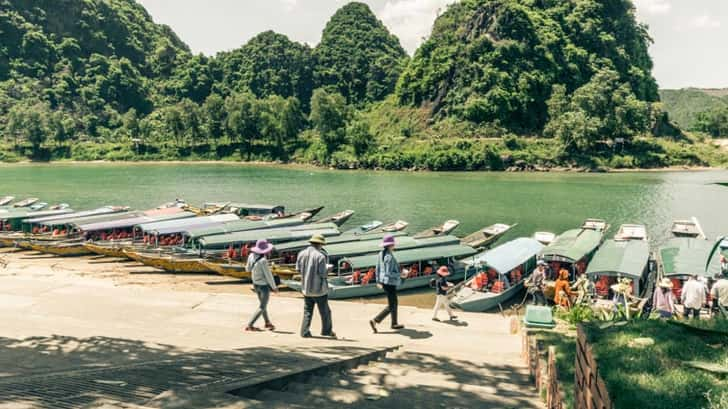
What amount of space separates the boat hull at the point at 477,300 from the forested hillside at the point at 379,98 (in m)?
65.7

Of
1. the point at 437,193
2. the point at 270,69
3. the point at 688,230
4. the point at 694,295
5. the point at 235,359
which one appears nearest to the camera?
the point at 235,359

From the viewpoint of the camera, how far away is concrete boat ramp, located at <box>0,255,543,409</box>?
5086 millimetres

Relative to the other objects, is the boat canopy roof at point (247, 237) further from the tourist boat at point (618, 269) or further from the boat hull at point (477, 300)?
the tourist boat at point (618, 269)

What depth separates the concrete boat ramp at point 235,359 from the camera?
16.7 ft

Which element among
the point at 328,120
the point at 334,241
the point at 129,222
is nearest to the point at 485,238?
the point at 334,241

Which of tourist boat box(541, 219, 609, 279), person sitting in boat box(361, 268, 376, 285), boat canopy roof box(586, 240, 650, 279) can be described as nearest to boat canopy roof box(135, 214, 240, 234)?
person sitting in boat box(361, 268, 376, 285)

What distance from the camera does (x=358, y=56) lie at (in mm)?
145625

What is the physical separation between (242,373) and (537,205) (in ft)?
143

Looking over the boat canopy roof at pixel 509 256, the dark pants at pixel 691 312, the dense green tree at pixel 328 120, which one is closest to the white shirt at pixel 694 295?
the dark pants at pixel 691 312

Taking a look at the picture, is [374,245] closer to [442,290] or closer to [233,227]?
[233,227]

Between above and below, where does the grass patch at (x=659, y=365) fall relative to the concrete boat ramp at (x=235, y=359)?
above

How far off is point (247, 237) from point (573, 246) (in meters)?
13.9

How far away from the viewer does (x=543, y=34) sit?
111 meters

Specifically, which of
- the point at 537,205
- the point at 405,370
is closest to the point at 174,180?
the point at 537,205
